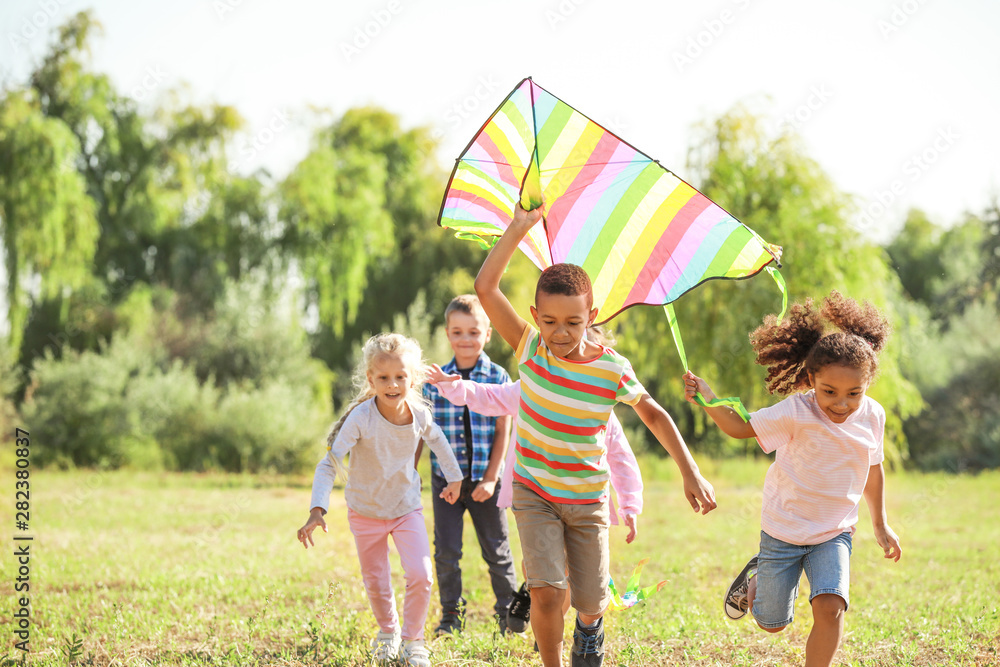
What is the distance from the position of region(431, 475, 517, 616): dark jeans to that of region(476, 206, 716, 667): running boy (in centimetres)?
140

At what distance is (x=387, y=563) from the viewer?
14.3 feet

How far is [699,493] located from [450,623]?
7.33 ft

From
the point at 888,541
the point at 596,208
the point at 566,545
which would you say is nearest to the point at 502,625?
the point at 566,545

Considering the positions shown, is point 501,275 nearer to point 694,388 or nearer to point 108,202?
point 694,388

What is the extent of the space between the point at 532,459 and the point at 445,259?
16116 millimetres

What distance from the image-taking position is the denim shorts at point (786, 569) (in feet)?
11.4

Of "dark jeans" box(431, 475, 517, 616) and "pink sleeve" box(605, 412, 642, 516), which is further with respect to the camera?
"dark jeans" box(431, 475, 517, 616)

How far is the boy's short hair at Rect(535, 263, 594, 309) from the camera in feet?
11.0

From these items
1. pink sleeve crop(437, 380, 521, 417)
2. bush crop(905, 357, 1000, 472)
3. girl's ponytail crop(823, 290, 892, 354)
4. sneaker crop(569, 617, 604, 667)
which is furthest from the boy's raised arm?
bush crop(905, 357, 1000, 472)

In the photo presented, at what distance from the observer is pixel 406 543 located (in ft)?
13.9

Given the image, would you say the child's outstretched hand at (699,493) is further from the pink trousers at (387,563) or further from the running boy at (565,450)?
the pink trousers at (387,563)

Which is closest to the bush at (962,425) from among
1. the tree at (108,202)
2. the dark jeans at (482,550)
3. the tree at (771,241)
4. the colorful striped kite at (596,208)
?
the tree at (771,241)

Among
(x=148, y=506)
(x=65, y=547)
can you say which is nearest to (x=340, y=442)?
(x=65, y=547)

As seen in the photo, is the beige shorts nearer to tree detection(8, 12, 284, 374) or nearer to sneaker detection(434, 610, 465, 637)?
sneaker detection(434, 610, 465, 637)
